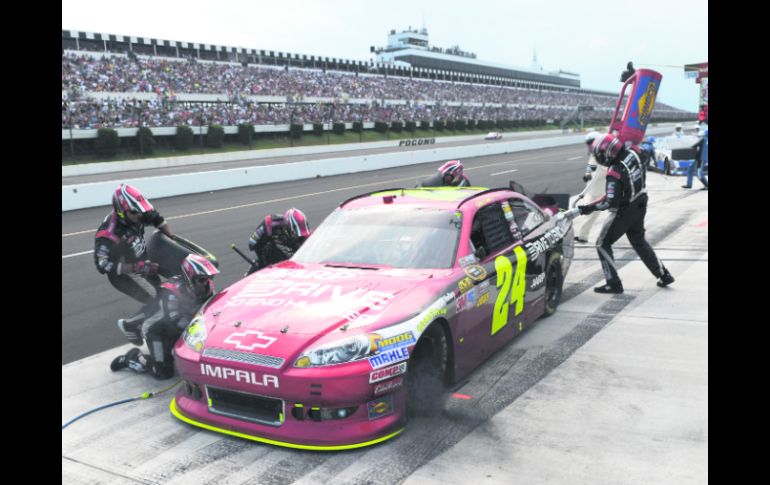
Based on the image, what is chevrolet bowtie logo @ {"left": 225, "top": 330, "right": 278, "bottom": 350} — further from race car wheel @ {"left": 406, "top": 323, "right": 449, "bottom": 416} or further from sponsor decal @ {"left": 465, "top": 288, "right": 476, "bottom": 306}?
sponsor decal @ {"left": 465, "top": 288, "right": 476, "bottom": 306}

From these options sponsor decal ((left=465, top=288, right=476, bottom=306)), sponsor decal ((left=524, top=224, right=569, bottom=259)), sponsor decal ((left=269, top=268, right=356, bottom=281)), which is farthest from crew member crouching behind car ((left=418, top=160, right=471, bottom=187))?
sponsor decal ((left=465, top=288, right=476, bottom=306))

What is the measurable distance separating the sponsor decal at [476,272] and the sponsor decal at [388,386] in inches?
48.3

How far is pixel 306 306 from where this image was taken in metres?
4.28

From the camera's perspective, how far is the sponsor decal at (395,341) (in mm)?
3891

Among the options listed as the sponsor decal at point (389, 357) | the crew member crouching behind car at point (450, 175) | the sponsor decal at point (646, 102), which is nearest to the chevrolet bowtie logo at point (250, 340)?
the sponsor decal at point (389, 357)

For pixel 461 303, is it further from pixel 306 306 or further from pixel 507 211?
pixel 507 211

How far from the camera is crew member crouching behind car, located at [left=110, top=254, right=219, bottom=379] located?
5.16 metres

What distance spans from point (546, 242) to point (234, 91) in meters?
45.9

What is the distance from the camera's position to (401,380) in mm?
3969

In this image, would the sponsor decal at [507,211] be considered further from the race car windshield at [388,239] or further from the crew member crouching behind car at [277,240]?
the crew member crouching behind car at [277,240]

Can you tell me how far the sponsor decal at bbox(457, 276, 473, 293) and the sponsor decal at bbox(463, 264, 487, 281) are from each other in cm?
6

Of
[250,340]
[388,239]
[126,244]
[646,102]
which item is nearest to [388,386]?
[250,340]
